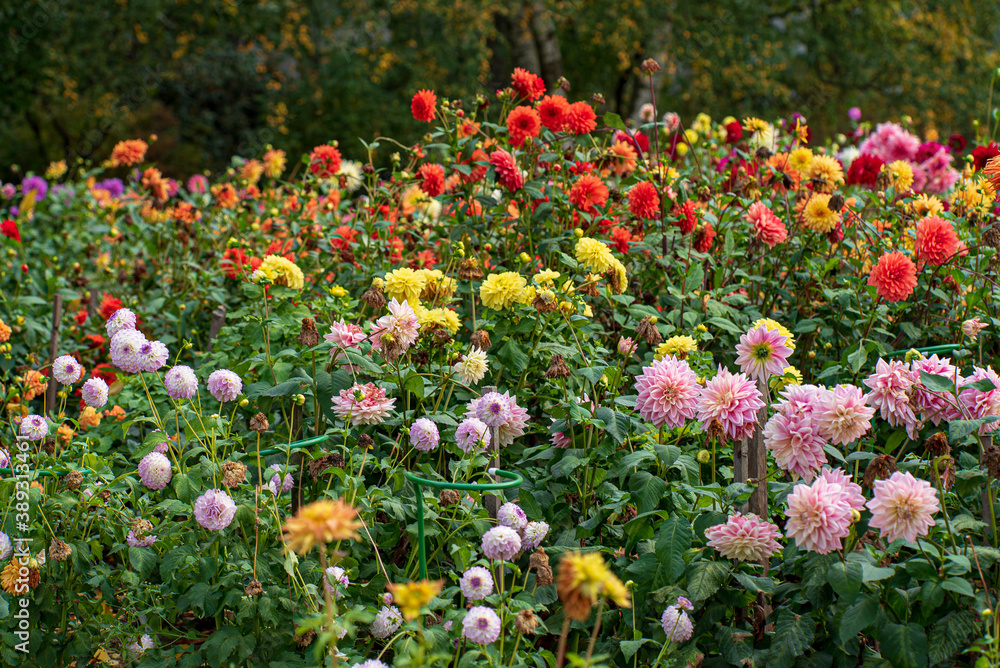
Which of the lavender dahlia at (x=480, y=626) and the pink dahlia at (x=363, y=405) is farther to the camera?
the pink dahlia at (x=363, y=405)

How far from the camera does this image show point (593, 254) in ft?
6.16

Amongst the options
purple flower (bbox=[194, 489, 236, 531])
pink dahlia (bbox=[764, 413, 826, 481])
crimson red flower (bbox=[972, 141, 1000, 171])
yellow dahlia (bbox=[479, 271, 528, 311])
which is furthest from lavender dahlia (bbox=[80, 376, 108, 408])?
crimson red flower (bbox=[972, 141, 1000, 171])

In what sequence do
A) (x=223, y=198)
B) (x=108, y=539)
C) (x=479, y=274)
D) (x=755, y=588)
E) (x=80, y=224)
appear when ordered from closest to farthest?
1. (x=755, y=588)
2. (x=108, y=539)
3. (x=479, y=274)
4. (x=223, y=198)
5. (x=80, y=224)

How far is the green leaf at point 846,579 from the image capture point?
1.22 meters

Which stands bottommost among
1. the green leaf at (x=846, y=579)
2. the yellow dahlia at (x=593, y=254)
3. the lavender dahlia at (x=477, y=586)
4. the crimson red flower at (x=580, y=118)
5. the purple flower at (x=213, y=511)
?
the purple flower at (x=213, y=511)

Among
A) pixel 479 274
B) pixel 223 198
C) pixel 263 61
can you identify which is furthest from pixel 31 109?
pixel 479 274

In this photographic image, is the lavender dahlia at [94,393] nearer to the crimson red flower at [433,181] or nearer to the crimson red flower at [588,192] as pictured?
the crimson red flower at [433,181]

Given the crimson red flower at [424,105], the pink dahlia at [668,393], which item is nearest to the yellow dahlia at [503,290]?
the pink dahlia at [668,393]

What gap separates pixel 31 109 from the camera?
8.32 meters

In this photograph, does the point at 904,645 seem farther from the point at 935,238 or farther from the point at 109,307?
the point at 109,307

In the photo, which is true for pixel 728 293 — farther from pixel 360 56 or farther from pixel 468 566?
pixel 360 56

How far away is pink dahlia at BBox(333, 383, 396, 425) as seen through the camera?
161 cm

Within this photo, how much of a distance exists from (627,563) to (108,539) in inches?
39.9

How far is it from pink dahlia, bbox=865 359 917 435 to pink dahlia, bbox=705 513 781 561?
28cm
